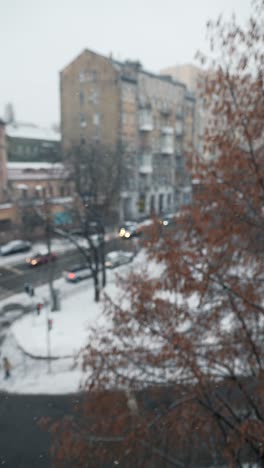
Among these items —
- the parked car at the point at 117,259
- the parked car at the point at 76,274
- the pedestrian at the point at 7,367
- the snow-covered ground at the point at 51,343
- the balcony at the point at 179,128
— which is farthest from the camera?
the balcony at the point at 179,128

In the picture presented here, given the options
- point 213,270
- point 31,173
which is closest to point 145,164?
point 31,173

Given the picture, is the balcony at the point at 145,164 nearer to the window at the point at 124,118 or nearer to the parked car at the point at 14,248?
the window at the point at 124,118

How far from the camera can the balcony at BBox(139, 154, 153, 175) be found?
43031 mm

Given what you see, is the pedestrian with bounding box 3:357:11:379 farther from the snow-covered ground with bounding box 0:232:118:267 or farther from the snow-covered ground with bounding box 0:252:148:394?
the snow-covered ground with bounding box 0:232:118:267

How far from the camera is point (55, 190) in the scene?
38.5 metres

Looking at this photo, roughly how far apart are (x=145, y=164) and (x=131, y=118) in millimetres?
5608

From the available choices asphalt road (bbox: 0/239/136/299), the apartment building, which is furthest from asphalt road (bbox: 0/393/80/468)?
the apartment building

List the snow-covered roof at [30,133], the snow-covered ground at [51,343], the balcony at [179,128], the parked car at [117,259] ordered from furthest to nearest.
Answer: the snow-covered roof at [30,133]
the balcony at [179,128]
the parked car at [117,259]
the snow-covered ground at [51,343]

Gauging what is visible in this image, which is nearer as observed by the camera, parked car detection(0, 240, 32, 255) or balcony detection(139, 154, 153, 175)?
parked car detection(0, 240, 32, 255)

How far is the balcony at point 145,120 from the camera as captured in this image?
4161 cm

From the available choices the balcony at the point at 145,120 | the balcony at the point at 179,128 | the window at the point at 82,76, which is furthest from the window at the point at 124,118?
the balcony at the point at 179,128

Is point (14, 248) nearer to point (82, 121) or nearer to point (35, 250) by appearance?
point (35, 250)

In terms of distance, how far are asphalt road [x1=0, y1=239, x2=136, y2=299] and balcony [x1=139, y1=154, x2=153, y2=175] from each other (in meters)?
16.2

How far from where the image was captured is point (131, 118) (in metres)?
40.7
